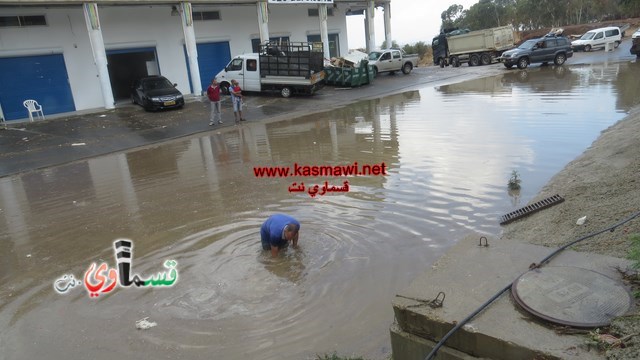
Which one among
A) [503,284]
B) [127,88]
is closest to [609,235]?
[503,284]

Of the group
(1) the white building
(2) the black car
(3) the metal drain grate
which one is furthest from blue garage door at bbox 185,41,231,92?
(3) the metal drain grate

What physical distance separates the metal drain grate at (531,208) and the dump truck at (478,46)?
29.5 metres

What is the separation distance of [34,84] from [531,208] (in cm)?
2030

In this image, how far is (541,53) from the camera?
29484mm

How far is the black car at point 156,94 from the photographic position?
1986 centimetres

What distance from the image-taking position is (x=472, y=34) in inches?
1340

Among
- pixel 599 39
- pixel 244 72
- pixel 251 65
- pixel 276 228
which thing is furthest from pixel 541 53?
pixel 276 228

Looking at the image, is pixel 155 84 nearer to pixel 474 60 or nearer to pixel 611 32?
pixel 474 60

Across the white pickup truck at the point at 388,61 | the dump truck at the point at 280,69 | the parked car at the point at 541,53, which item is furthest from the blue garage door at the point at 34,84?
the parked car at the point at 541,53

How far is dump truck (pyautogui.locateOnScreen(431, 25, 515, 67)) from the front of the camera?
33.4m

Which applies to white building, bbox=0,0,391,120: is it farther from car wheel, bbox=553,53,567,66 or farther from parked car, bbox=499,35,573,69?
car wheel, bbox=553,53,567,66

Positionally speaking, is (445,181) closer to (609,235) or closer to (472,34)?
(609,235)

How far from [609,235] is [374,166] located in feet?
18.7

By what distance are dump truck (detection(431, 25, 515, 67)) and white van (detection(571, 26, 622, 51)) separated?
20.7ft
